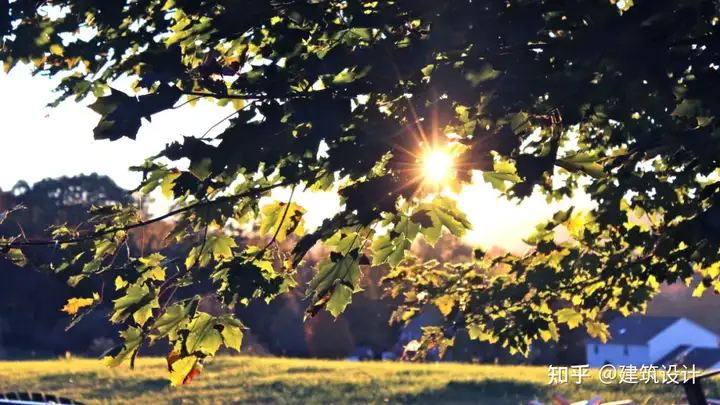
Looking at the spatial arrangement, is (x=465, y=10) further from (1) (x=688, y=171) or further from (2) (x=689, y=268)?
(2) (x=689, y=268)

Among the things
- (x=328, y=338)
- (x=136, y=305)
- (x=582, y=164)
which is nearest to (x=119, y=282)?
(x=136, y=305)

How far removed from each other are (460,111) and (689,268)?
3176 mm

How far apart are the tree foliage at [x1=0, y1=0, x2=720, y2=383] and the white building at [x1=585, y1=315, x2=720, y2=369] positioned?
8279 cm

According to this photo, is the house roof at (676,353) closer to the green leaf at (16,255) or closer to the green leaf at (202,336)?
the green leaf at (202,336)

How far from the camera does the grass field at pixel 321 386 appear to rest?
54.1 ft

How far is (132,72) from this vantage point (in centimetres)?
690

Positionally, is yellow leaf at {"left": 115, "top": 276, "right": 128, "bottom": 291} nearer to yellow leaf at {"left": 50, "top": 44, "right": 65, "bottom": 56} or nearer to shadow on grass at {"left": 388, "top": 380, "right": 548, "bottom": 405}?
yellow leaf at {"left": 50, "top": 44, "right": 65, "bottom": 56}

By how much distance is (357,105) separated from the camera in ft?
18.3

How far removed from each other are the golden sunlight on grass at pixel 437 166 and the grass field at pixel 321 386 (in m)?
11.2

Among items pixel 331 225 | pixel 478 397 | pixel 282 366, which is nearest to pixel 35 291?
pixel 282 366

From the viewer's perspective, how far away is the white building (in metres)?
85.4

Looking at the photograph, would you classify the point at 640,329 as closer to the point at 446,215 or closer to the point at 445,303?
the point at 445,303

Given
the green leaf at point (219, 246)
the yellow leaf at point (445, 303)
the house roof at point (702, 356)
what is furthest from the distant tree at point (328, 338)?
the green leaf at point (219, 246)

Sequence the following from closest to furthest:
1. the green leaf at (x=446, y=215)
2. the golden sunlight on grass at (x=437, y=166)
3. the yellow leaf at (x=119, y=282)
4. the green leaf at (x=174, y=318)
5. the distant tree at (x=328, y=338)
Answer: the golden sunlight on grass at (x=437, y=166), the green leaf at (x=446, y=215), the green leaf at (x=174, y=318), the yellow leaf at (x=119, y=282), the distant tree at (x=328, y=338)
